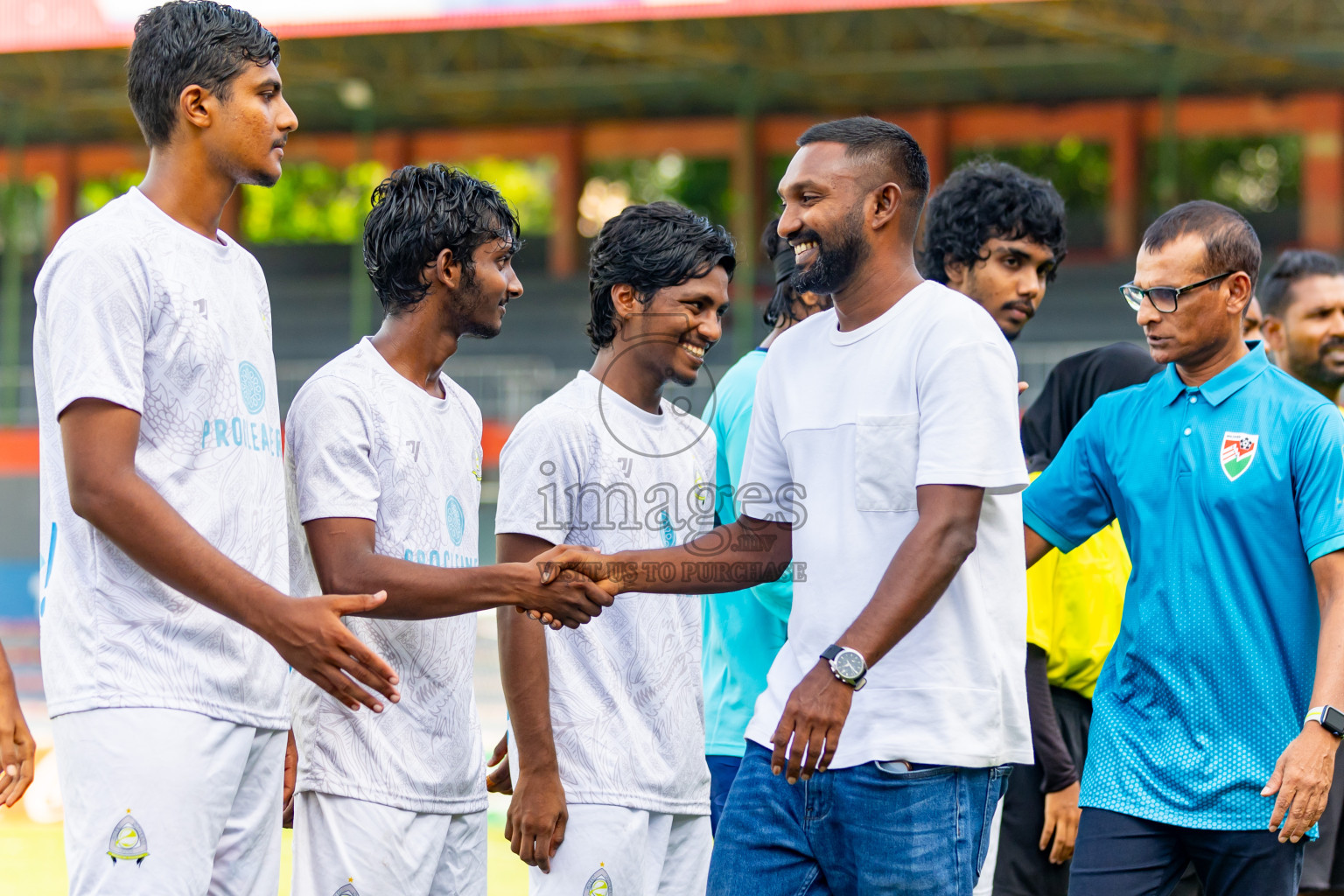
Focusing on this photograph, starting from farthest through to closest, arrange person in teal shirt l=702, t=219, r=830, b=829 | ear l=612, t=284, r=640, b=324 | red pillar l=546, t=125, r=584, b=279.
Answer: red pillar l=546, t=125, r=584, b=279 < person in teal shirt l=702, t=219, r=830, b=829 < ear l=612, t=284, r=640, b=324

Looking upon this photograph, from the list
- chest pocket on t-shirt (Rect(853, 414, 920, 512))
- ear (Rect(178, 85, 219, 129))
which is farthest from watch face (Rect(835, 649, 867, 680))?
ear (Rect(178, 85, 219, 129))

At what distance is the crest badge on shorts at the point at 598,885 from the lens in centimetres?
313

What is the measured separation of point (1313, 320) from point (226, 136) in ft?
13.0

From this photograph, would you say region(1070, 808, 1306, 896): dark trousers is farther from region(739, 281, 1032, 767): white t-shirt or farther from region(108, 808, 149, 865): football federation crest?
region(108, 808, 149, 865): football federation crest

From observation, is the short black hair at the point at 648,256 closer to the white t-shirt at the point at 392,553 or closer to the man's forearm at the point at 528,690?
the white t-shirt at the point at 392,553

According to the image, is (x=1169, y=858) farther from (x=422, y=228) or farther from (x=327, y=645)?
(x=422, y=228)

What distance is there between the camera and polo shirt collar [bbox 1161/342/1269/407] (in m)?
3.27

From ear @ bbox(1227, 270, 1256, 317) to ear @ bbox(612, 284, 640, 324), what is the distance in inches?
57.0

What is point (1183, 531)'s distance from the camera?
3229 mm

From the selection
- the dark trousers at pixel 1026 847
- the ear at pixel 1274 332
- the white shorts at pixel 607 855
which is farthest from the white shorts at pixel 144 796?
the ear at pixel 1274 332

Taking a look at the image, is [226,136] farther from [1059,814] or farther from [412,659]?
[1059,814]

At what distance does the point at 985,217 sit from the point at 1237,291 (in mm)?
1124

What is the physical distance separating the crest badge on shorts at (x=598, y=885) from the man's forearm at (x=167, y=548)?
109 centimetres

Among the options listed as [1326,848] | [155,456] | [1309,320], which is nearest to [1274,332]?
[1309,320]
